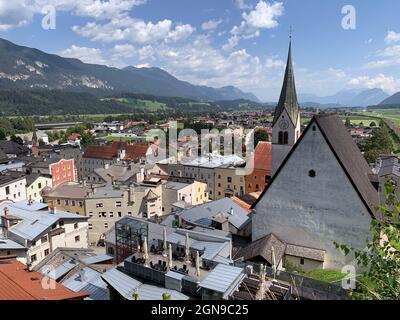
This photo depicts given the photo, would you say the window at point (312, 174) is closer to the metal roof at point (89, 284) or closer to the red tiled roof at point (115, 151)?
the metal roof at point (89, 284)

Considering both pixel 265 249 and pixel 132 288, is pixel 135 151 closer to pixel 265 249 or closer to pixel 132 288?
pixel 265 249

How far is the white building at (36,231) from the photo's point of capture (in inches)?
1109

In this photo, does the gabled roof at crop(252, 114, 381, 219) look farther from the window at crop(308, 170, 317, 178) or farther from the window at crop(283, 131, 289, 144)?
the window at crop(283, 131, 289, 144)

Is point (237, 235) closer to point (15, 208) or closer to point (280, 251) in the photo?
point (280, 251)

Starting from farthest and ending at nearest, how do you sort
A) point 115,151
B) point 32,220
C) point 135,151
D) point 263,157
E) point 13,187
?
1. point 135,151
2. point 115,151
3. point 263,157
4. point 13,187
5. point 32,220

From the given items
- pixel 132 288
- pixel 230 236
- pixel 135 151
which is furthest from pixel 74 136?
pixel 132 288

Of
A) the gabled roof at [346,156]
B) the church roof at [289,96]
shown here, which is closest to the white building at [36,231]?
the gabled roof at [346,156]

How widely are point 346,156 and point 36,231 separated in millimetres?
24863

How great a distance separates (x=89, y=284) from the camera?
20.6 meters

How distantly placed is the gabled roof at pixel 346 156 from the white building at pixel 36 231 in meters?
19.9

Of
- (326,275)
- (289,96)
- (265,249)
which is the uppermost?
(289,96)

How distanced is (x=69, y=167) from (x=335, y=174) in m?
57.0

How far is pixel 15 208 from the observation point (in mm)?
33000
